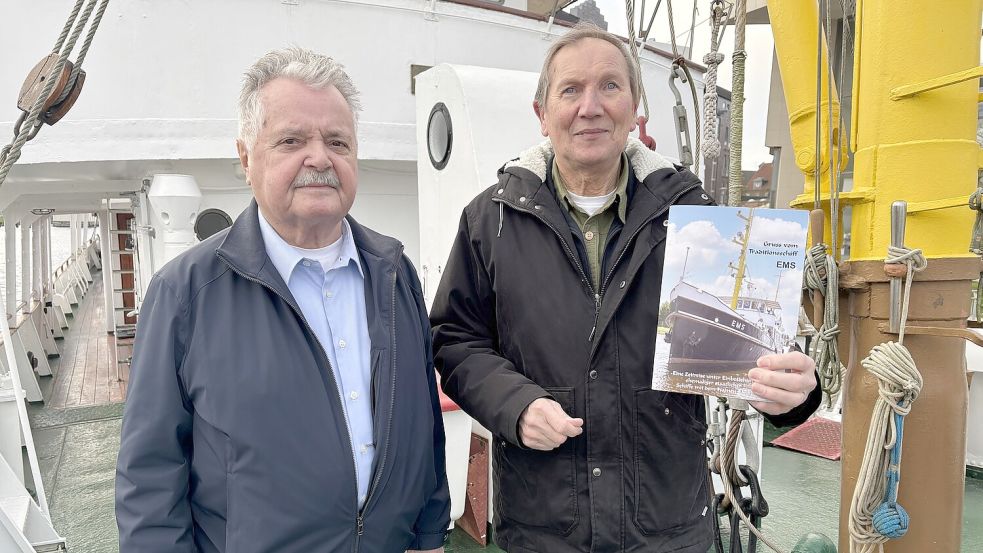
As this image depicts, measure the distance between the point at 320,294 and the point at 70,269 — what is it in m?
17.5

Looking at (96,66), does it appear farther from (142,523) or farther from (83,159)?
(142,523)

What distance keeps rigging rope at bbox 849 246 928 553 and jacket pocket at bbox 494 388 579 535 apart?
82 cm

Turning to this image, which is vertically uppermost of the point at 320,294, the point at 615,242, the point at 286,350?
the point at 615,242

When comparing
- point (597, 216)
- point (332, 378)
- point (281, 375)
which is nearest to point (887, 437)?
point (597, 216)

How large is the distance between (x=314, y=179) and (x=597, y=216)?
2.40 ft

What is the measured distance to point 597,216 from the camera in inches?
64.7

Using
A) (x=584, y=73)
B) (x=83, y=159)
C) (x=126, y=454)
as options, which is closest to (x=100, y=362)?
(x=83, y=159)

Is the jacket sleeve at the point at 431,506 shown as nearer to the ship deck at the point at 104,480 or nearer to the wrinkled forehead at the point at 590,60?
the wrinkled forehead at the point at 590,60

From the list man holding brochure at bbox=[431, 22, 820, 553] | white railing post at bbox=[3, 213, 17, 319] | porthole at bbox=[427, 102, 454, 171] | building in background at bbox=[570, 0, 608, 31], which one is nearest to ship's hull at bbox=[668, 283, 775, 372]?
man holding brochure at bbox=[431, 22, 820, 553]

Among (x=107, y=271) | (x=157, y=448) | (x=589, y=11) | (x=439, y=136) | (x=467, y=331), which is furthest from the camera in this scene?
(x=107, y=271)

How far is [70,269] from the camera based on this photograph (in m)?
15.7

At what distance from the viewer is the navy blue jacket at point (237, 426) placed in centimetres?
130

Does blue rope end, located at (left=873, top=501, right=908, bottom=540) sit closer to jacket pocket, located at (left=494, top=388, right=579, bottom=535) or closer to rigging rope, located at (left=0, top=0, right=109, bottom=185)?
jacket pocket, located at (left=494, top=388, right=579, bottom=535)

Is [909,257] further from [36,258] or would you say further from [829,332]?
[36,258]
